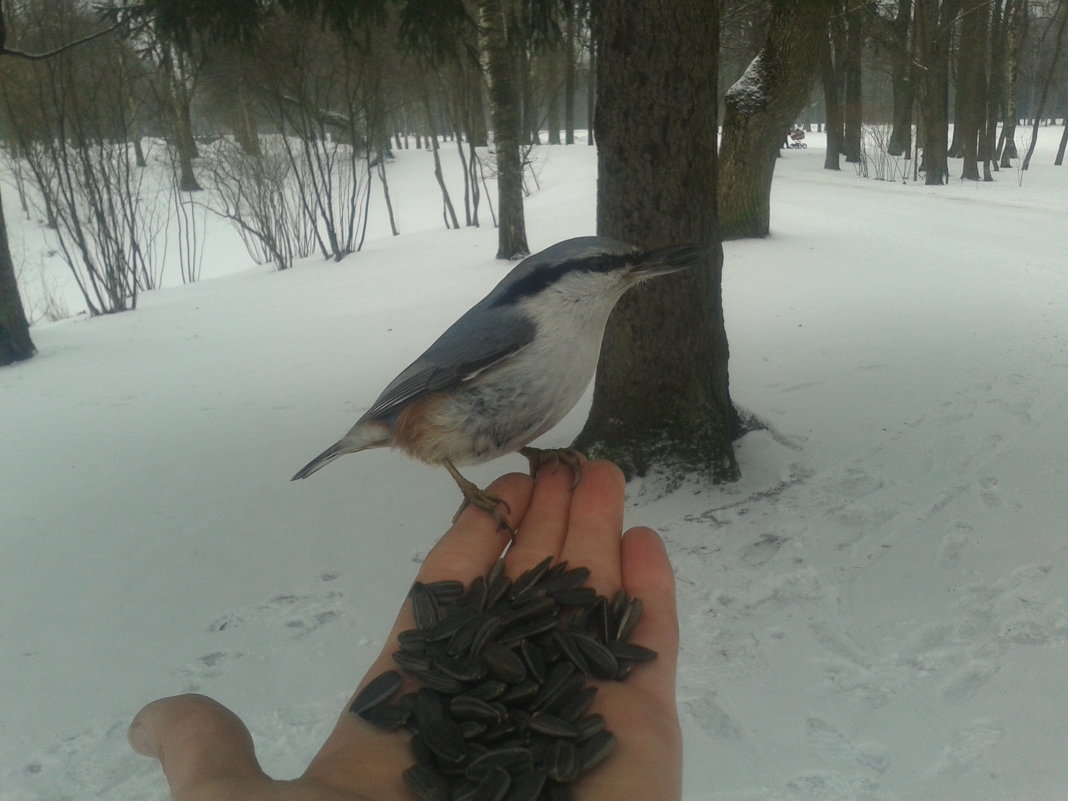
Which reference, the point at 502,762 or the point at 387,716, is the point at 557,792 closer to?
the point at 502,762

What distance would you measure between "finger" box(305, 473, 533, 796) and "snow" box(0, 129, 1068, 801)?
2.44ft

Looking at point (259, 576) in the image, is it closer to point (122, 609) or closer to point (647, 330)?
point (122, 609)

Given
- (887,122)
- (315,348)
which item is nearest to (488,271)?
(315,348)

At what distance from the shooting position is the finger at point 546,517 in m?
1.76

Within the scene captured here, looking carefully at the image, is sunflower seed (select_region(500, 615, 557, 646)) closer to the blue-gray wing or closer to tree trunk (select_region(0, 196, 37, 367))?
the blue-gray wing

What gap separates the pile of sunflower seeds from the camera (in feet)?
Answer: 4.15

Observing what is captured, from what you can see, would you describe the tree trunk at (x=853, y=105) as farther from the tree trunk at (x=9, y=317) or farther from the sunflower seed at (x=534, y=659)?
the sunflower seed at (x=534, y=659)

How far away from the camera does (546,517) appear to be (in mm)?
1809

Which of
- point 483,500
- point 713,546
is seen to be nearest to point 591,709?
point 483,500

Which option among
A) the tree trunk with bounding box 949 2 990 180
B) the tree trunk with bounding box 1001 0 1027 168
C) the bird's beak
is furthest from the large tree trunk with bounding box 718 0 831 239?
the tree trunk with bounding box 1001 0 1027 168

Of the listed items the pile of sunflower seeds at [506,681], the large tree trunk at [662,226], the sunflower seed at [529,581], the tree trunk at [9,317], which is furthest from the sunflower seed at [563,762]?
the tree trunk at [9,317]

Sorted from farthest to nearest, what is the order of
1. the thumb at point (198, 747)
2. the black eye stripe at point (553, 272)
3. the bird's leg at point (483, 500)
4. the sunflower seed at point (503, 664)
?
the bird's leg at point (483, 500) < the black eye stripe at point (553, 272) < the sunflower seed at point (503, 664) < the thumb at point (198, 747)

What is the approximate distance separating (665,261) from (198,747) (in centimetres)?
121

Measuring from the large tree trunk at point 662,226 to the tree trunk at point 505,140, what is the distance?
4570 millimetres
